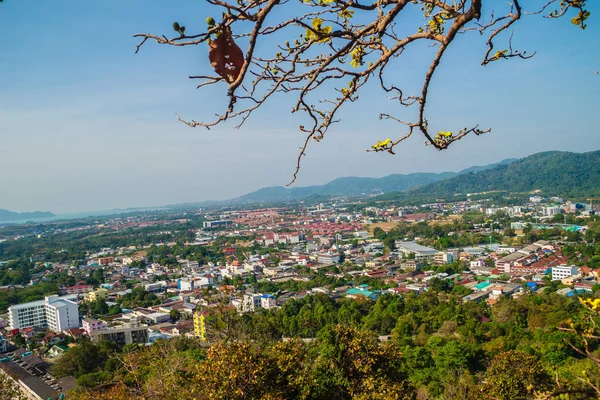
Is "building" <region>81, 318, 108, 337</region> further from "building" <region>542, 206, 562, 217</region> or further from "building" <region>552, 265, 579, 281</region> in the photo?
"building" <region>542, 206, 562, 217</region>

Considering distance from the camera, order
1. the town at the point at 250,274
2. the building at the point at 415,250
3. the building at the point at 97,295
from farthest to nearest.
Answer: the building at the point at 415,250, the building at the point at 97,295, the town at the point at 250,274

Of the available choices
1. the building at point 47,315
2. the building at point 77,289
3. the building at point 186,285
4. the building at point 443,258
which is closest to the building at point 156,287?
the building at point 186,285

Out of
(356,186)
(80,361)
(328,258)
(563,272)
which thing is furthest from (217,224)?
(356,186)

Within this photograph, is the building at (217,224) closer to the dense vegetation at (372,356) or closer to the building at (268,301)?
the building at (268,301)

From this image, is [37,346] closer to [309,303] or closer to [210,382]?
[309,303]

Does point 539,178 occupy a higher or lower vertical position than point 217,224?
higher

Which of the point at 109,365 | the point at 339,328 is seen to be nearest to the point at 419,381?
the point at 339,328

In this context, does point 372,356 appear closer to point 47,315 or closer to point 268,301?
point 268,301
